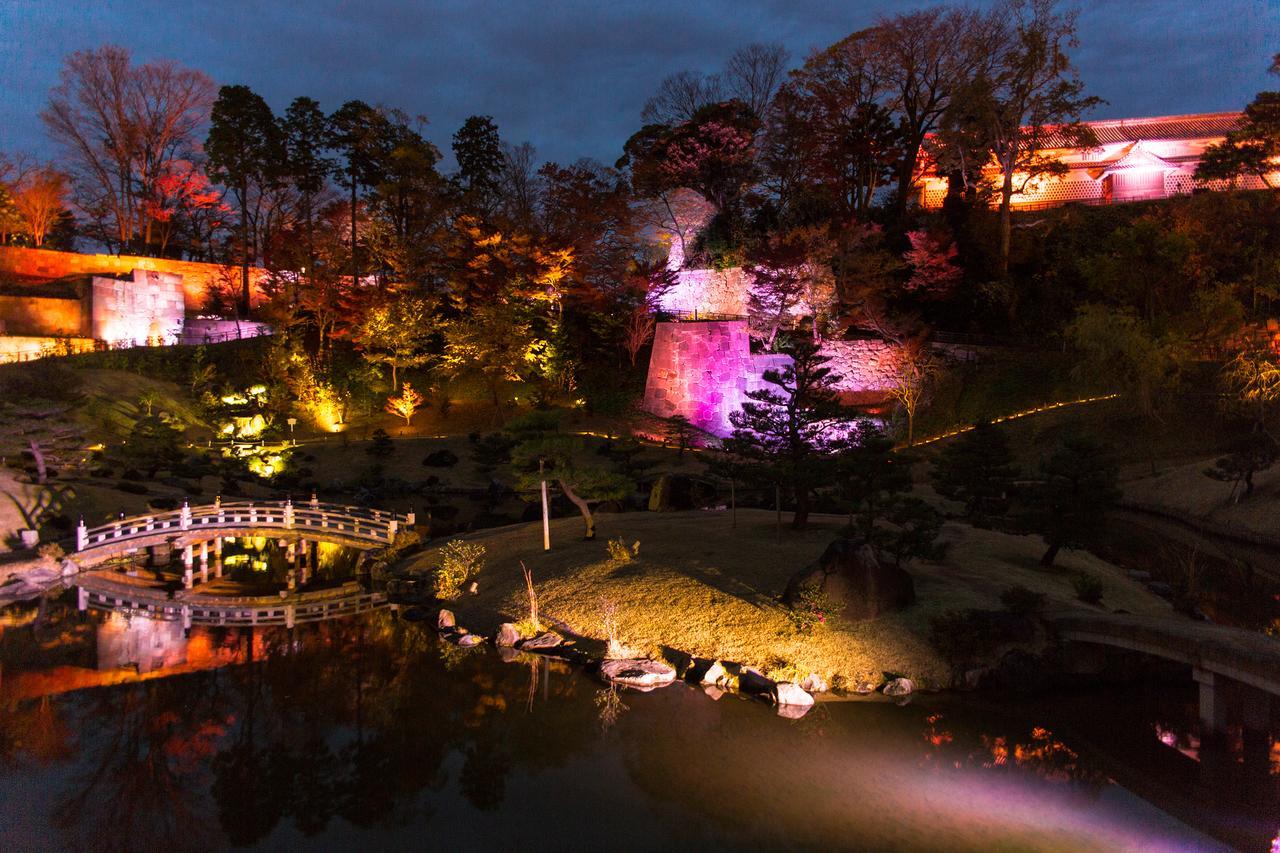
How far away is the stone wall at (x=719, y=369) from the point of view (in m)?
38.2

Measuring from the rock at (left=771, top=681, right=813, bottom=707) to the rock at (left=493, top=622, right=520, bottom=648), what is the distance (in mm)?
5330

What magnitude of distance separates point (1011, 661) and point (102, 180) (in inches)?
2259

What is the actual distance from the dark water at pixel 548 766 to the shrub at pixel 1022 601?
1.67 m

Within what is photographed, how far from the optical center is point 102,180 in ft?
164

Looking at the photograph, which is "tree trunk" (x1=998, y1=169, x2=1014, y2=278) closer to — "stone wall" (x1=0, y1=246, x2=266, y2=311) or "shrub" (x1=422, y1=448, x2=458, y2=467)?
"shrub" (x1=422, y1=448, x2=458, y2=467)

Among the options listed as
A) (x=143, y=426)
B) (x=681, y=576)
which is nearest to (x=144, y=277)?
(x=143, y=426)

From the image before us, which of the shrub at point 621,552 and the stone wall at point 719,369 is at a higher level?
the stone wall at point 719,369

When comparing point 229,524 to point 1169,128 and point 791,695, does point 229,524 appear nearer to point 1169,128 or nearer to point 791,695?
point 791,695

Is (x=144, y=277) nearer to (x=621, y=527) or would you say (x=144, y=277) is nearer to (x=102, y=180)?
(x=102, y=180)

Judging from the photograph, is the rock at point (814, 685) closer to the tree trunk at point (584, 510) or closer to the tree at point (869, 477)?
the tree at point (869, 477)

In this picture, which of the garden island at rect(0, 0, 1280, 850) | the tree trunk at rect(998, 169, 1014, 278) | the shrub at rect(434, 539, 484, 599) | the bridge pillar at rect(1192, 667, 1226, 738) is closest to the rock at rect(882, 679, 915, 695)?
the garden island at rect(0, 0, 1280, 850)

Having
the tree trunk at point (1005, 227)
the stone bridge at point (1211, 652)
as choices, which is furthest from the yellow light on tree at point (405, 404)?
the stone bridge at point (1211, 652)

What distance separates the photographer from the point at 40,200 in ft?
160

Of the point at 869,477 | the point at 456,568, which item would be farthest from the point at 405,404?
the point at 869,477
